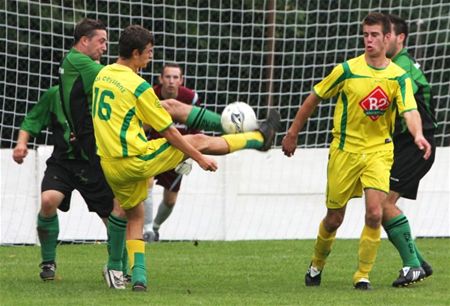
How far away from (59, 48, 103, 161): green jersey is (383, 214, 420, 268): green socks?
2286 mm

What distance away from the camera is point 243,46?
49.4 ft

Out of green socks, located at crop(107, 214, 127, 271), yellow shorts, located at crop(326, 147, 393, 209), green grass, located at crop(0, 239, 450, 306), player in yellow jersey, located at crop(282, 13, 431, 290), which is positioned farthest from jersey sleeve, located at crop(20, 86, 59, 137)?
yellow shorts, located at crop(326, 147, 393, 209)

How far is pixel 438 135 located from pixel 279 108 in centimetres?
219

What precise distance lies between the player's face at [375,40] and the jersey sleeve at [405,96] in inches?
9.9

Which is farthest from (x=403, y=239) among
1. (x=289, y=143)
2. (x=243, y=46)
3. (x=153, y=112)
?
(x=243, y=46)

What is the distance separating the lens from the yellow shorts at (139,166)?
26.9 feet

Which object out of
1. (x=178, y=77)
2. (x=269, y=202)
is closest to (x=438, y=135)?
(x=269, y=202)

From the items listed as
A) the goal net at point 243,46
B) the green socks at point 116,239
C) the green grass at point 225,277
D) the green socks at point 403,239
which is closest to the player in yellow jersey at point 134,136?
the green socks at point 116,239

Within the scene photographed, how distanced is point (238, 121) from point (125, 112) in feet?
3.05

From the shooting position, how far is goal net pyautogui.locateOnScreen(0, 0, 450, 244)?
14125 mm

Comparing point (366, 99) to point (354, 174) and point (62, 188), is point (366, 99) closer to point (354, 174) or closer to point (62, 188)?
point (354, 174)

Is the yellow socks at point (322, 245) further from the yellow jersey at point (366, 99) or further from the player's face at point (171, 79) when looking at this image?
the player's face at point (171, 79)

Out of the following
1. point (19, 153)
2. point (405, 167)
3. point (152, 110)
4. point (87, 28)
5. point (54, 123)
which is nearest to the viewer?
point (152, 110)

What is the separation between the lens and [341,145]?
8867 mm
